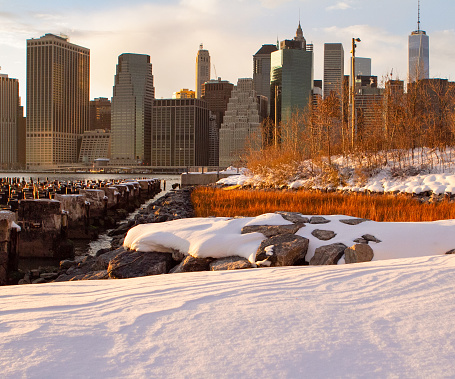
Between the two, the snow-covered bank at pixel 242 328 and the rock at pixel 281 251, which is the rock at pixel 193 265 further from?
the snow-covered bank at pixel 242 328

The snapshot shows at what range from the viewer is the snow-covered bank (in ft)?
7.36

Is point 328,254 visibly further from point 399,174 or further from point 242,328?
point 399,174

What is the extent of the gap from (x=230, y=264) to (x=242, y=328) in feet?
8.85

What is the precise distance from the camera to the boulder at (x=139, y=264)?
5.89 metres

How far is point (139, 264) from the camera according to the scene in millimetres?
6031

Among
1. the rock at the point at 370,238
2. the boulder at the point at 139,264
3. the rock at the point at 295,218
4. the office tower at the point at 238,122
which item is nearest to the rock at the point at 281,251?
the rock at the point at 370,238

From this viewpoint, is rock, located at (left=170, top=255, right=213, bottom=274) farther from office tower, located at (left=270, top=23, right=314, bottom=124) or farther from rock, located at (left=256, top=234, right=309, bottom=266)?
office tower, located at (left=270, top=23, right=314, bottom=124)

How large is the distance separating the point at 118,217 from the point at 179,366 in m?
19.4

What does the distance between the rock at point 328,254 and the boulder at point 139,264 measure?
1.97 m

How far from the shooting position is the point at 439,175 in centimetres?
1562

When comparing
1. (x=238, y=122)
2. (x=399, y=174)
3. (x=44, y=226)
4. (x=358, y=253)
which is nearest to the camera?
(x=358, y=253)

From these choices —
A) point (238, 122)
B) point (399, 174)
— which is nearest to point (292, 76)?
point (238, 122)

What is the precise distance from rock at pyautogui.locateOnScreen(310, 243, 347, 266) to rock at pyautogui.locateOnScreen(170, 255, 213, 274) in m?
1.31

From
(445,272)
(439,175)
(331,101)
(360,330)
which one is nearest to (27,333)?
(360,330)
